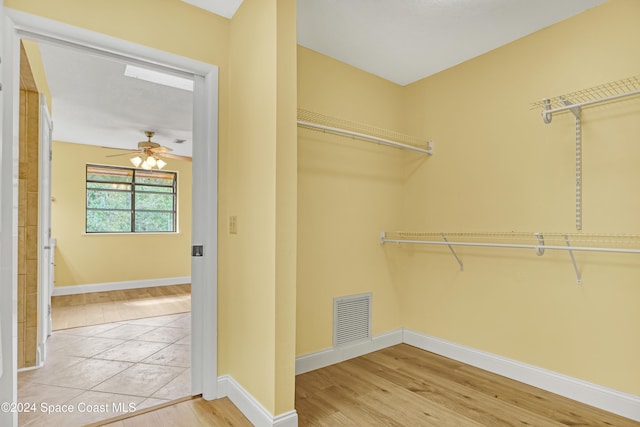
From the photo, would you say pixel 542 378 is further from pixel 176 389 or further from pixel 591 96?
pixel 176 389

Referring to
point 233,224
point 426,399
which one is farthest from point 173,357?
point 426,399

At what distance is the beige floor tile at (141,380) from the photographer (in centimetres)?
237

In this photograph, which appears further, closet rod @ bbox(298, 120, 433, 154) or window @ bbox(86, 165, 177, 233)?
window @ bbox(86, 165, 177, 233)

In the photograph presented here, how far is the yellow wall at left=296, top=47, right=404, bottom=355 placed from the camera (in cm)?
269

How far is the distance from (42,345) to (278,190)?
2523mm

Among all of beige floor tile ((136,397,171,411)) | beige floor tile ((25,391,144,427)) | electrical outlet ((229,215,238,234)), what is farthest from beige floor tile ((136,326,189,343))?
electrical outlet ((229,215,238,234))

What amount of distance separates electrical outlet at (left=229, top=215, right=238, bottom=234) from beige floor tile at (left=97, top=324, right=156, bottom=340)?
2.13 m

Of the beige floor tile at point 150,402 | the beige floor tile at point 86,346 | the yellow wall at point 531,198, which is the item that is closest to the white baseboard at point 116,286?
the beige floor tile at point 86,346

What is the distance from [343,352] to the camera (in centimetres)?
285

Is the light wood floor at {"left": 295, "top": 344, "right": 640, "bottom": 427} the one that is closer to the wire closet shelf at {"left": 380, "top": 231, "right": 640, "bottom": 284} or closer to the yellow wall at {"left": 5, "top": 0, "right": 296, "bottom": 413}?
the yellow wall at {"left": 5, "top": 0, "right": 296, "bottom": 413}

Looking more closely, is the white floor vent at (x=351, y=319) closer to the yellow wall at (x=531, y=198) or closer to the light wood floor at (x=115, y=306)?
the yellow wall at (x=531, y=198)

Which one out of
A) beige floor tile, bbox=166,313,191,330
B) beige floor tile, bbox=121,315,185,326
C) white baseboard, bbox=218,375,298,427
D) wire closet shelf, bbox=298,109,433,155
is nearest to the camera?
white baseboard, bbox=218,375,298,427

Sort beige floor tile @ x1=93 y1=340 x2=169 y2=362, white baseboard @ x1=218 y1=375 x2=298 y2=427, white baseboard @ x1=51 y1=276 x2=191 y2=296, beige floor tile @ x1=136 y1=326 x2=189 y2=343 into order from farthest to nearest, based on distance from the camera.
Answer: white baseboard @ x1=51 y1=276 x2=191 y2=296 → beige floor tile @ x1=136 y1=326 x2=189 y2=343 → beige floor tile @ x1=93 y1=340 x2=169 y2=362 → white baseboard @ x1=218 y1=375 x2=298 y2=427

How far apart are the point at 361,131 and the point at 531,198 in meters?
1.38
